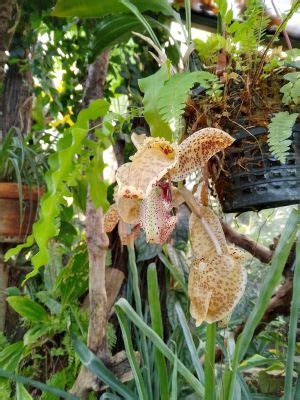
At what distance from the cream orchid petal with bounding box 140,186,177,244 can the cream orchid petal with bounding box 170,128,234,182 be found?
0.04 meters

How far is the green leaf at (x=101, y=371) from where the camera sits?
3.28 feet

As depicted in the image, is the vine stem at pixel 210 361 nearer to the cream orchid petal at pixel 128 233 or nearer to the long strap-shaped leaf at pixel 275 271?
the long strap-shaped leaf at pixel 275 271

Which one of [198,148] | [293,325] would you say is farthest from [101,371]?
[198,148]

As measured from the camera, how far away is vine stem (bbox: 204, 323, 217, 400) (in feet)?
2.03

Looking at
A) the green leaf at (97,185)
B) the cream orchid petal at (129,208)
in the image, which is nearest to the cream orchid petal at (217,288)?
the cream orchid petal at (129,208)

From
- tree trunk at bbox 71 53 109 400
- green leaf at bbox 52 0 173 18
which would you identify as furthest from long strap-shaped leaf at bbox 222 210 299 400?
tree trunk at bbox 71 53 109 400

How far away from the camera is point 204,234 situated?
608mm

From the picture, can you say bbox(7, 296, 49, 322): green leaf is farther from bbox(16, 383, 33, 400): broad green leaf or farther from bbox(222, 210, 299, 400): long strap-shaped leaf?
bbox(222, 210, 299, 400): long strap-shaped leaf

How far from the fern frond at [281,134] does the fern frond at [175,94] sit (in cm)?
10

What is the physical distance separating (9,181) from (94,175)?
2.35 ft

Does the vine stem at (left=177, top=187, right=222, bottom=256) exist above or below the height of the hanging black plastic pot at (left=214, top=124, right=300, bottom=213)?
below

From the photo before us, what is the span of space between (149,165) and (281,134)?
0.60ft

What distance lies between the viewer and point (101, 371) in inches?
40.6

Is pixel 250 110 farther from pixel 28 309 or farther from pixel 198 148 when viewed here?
pixel 28 309
